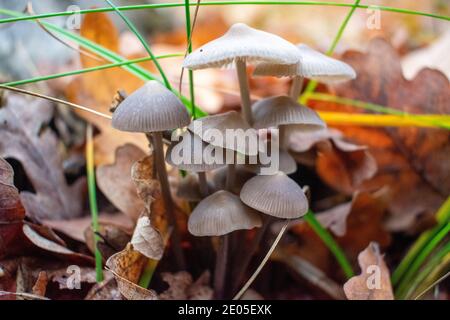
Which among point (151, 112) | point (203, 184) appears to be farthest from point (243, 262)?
point (151, 112)

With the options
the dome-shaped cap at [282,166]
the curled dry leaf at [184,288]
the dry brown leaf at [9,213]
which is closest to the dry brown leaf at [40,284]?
the dry brown leaf at [9,213]

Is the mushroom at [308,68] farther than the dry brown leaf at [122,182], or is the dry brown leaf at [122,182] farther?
the dry brown leaf at [122,182]

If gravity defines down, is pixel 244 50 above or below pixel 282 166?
above

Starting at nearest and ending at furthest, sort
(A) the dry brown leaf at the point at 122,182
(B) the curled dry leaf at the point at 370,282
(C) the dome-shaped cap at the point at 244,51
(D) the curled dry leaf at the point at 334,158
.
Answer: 1. (C) the dome-shaped cap at the point at 244,51
2. (B) the curled dry leaf at the point at 370,282
3. (A) the dry brown leaf at the point at 122,182
4. (D) the curled dry leaf at the point at 334,158

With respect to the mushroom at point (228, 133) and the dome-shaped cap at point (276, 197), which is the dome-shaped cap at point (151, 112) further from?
the dome-shaped cap at point (276, 197)

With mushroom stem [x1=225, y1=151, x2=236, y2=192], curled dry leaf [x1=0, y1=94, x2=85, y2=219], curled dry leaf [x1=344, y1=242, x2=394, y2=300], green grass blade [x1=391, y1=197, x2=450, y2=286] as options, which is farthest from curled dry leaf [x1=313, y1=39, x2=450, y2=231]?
curled dry leaf [x1=0, y1=94, x2=85, y2=219]

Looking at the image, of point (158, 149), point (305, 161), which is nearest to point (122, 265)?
point (158, 149)

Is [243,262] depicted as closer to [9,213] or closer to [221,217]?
[221,217]
